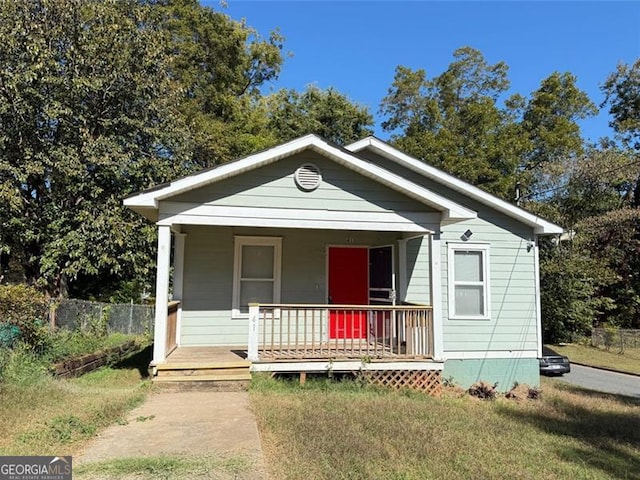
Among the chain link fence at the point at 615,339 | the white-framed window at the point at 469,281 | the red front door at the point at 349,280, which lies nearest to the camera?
the white-framed window at the point at 469,281

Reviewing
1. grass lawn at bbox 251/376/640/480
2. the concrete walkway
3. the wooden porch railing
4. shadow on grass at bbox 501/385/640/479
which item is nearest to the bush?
the wooden porch railing

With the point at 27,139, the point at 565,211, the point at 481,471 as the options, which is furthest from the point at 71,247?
the point at 565,211

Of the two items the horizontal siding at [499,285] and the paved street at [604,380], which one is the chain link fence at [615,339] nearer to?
the paved street at [604,380]

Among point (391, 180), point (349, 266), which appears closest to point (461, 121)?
point (349, 266)

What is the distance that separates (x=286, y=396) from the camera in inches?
271

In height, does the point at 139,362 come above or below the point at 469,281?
below

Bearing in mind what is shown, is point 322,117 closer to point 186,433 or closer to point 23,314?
point 23,314

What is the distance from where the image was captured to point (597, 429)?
655 centimetres

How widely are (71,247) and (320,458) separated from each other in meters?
13.1

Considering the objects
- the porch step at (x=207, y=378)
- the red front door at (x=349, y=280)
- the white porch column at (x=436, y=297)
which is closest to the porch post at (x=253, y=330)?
the porch step at (x=207, y=378)

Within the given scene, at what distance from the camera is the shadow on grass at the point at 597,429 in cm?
507

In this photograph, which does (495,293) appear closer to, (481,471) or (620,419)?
(620,419)

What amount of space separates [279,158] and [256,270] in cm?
283

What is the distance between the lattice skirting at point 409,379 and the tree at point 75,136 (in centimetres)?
1003
